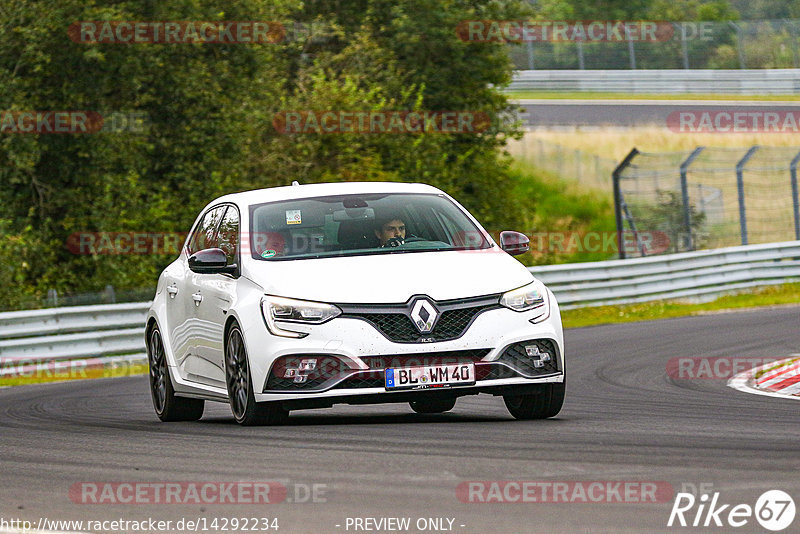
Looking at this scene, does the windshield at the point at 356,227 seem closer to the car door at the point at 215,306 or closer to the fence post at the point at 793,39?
the car door at the point at 215,306

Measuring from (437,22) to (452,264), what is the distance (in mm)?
30216

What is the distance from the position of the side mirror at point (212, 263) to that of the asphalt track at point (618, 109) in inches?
1525

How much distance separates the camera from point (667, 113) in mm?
50500

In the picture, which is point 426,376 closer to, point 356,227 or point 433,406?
point 356,227

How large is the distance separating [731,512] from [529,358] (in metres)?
3.71

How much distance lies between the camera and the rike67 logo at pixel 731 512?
568 centimetres

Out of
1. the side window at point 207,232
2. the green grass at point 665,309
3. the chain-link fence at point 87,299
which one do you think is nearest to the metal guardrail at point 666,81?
the green grass at point 665,309

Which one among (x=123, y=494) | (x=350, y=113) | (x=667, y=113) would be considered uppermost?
(x=123, y=494)

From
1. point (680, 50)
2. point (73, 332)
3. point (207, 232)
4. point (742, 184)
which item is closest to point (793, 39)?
point (680, 50)

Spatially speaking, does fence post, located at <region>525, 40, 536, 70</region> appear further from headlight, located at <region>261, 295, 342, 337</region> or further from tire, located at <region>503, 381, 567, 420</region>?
headlight, located at <region>261, 295, 342, 337</region>

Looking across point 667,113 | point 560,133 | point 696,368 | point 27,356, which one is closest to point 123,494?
point 696,368

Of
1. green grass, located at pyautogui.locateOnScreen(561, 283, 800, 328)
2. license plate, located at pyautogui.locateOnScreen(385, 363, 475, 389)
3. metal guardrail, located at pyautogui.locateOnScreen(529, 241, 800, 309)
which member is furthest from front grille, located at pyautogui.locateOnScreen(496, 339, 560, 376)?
metal guardrail, located at pyautogui.locateOnScreen(529, 241, 800, 309)

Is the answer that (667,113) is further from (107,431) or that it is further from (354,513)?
(354,513)

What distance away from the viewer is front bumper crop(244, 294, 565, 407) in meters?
9.18
